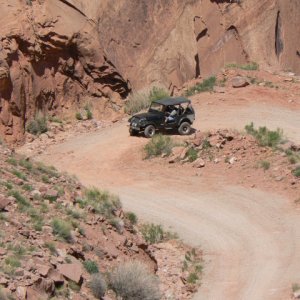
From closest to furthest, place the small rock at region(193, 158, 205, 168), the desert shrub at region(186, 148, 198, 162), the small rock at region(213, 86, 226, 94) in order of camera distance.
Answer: the small rock at region(193, 158, 205, 168) < the desert shrub at region(186, 148, 198, 162) < the small rock at region(213, 86, 226, 94)

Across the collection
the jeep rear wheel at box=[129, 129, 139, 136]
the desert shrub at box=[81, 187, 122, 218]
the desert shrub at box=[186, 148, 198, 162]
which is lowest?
the desert shrub at box=[186, 148, 198, 162]

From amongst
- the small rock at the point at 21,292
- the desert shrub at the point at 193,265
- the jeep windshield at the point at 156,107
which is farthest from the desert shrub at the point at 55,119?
the small rock at the point at 21,292

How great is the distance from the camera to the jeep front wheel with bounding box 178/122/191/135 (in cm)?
3100

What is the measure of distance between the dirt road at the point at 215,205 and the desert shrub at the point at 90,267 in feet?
11.1

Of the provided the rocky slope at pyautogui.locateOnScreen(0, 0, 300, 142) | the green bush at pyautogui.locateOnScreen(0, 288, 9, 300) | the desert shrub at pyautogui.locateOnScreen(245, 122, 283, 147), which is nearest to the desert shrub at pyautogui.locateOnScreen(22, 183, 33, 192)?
the green bush at pyautogui.locateOnScreen(0, 288, 9, 300)

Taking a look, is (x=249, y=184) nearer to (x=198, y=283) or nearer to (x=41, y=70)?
(x=198, y=283)

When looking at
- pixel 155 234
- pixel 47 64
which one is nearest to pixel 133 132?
pixel 47 64

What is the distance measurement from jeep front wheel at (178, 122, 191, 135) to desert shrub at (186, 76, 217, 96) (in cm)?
495

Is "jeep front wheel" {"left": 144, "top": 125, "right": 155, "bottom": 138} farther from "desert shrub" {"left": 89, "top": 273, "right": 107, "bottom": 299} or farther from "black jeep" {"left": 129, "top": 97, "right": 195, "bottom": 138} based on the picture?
"desert shrub" {"left": 89, "top": 273, "right": 107, "bottom": 299}

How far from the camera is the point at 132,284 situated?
1501cm

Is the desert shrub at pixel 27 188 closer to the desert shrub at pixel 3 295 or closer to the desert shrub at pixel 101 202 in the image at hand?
the desert shrub at pixel 101 202

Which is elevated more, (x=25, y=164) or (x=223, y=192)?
(x=25, y=164)

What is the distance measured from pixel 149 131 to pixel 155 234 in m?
9.88

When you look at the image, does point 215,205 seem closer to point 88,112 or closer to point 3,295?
point 88,112
